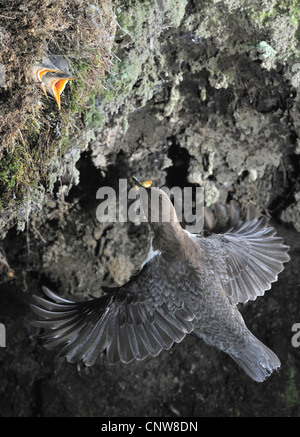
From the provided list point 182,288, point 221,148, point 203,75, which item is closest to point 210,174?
point 221,148

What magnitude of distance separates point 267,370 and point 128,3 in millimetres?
2760

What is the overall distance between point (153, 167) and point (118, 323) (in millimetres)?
1488

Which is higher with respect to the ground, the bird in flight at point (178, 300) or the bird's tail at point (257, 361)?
the bird in flight at point (178, 300)

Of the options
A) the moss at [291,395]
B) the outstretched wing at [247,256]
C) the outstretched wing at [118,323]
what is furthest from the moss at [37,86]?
the moss at [291,395]

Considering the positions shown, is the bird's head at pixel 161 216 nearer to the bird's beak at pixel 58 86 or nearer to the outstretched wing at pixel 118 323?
the outstretched wing at pixel 118 323

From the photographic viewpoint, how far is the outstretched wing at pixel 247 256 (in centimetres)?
359

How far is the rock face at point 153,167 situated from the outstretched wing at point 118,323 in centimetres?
74

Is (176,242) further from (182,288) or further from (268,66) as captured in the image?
(268,66)

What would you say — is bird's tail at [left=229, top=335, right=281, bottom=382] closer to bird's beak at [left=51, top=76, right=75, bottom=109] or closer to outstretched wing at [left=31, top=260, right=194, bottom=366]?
outstretched wing at [left=31, top=260, right=194, bottom=366]

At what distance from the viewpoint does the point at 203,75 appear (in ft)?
12.1

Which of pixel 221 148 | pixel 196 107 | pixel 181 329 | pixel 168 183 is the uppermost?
pixel 196 107

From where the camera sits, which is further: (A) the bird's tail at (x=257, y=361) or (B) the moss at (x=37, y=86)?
(A) the bird's tail at (x=257, y=361)

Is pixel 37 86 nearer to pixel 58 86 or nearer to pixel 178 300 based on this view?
pixel 58 86

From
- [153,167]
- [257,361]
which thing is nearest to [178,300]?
[257,361]
